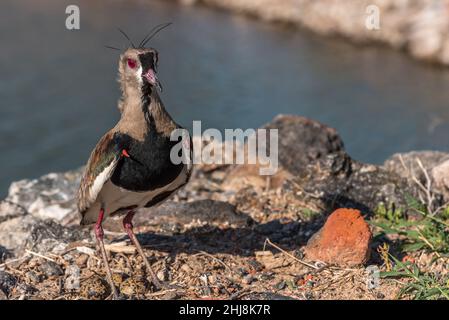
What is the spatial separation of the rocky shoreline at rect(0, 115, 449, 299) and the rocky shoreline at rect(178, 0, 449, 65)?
535 centimetres

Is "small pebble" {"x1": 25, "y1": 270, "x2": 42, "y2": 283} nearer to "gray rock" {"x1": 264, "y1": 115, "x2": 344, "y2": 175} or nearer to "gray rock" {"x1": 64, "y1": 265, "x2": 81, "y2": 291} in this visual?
"gray rock" {"x1": 64, "y1": 265, "x2": 81, "y2": 291}

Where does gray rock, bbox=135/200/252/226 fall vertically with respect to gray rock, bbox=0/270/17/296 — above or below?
above

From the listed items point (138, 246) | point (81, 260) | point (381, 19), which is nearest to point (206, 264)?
point (138, 246)

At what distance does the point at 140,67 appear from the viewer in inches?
189

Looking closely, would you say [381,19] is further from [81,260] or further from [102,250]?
[102,250]

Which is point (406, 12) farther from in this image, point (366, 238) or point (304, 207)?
point (366, 238)

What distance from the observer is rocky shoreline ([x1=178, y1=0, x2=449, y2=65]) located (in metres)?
12.2

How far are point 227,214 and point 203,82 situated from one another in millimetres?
6320

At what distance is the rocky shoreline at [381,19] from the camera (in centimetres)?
1216

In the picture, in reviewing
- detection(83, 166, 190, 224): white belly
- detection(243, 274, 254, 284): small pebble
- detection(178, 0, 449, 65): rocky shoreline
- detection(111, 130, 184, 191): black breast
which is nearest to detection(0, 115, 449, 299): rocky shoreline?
detection(243, 274, 254, 284): small pebble

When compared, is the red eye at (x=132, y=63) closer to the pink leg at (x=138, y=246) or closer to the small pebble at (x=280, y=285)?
the pink leg at (x=138, y=246)

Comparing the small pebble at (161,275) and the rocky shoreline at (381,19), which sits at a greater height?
the rocky shoreline at (381,19)

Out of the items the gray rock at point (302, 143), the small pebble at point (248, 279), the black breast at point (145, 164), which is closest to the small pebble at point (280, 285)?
the small pebble at point (248, 279)

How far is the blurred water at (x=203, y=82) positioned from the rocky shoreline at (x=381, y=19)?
0.60 feet
